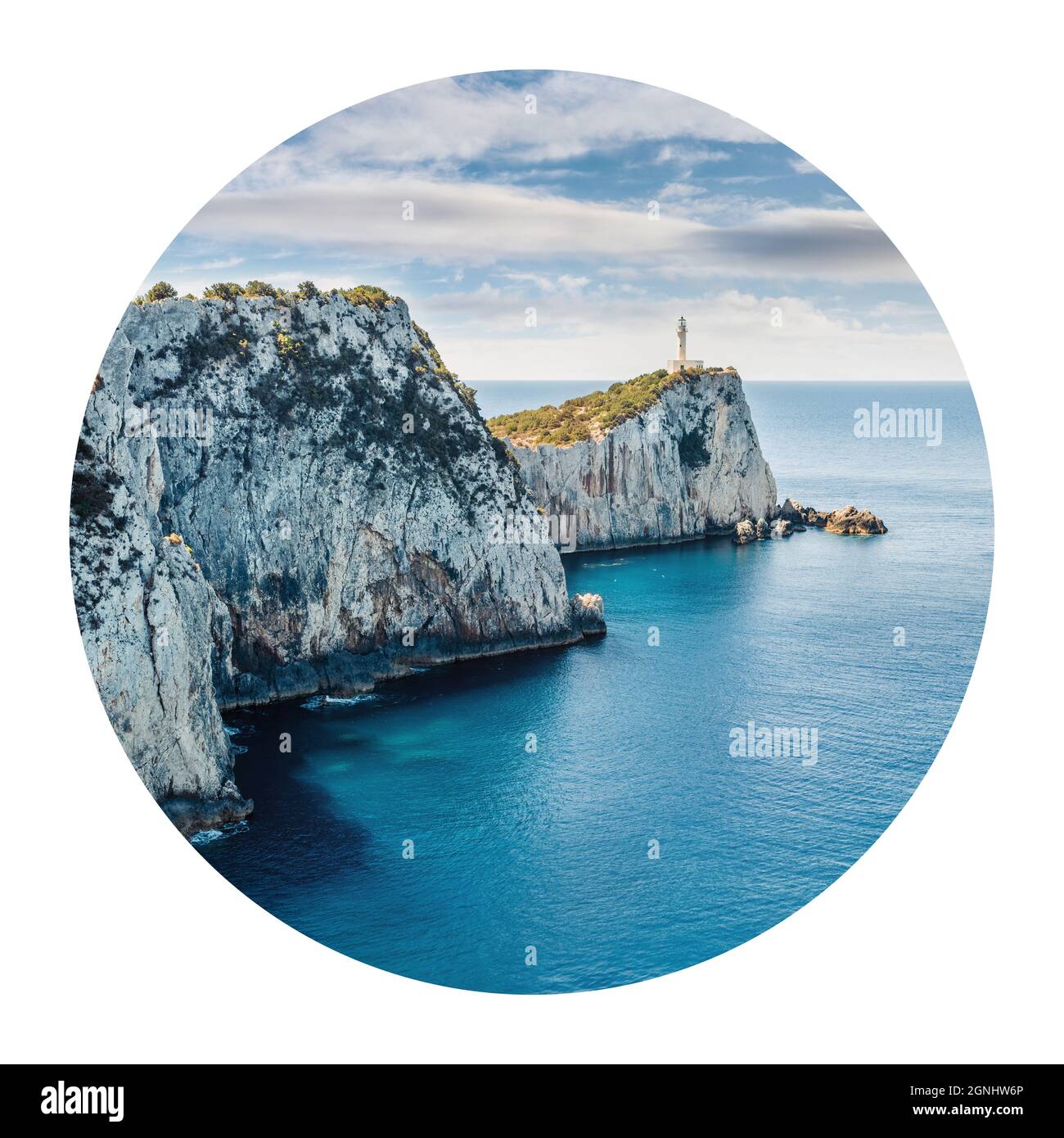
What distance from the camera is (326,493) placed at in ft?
172

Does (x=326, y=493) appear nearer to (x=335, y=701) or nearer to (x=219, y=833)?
(x=335, y=701)

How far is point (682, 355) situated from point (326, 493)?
146 feet

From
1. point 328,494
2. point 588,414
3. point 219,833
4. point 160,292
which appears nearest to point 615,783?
point 219,833

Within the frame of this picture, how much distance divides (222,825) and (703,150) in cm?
2885

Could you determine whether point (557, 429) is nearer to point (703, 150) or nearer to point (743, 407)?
point (743, 407)

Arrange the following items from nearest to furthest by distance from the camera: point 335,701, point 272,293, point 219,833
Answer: point 219,833, point 335,701, point 272,293

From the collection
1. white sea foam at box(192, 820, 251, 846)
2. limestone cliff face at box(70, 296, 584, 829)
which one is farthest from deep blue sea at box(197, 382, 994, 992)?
limestone cliff face at box(70, 296, 584, 829)

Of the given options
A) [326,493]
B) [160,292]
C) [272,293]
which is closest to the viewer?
[160,292]

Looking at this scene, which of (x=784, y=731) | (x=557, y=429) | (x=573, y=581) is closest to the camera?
(x=784, y=731)

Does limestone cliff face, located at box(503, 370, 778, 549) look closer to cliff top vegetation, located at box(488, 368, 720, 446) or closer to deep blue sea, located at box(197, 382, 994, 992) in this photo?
cliff top vegetation, located at box(488, 368, 720, 446)

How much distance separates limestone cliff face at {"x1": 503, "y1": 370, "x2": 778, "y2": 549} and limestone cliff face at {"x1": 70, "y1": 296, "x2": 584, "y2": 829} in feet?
92.6

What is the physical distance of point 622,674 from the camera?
51656mm

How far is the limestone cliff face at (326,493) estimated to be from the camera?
49688 millimetres

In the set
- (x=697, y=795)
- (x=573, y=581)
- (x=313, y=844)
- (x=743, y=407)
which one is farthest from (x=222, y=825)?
(x=743, y=407)
